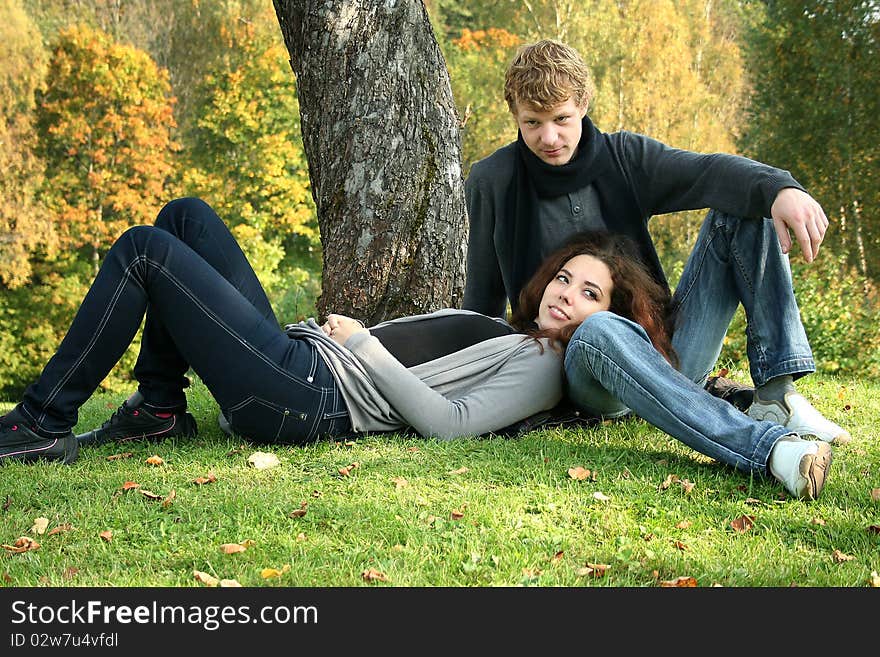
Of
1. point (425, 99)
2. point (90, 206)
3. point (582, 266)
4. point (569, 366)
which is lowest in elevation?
point (90, 206)

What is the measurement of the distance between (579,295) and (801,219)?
959 millimetres

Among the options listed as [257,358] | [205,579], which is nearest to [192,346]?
[257,358]

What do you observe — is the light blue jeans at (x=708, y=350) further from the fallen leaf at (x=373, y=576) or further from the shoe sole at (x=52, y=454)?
the shoe sole at (x=52, y=454)

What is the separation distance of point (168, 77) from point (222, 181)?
9.70ft

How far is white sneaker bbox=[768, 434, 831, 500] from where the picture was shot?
3230 mm

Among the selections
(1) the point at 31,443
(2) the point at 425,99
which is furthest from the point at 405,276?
(1) the point at 31,443

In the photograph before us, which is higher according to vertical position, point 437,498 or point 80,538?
point 437,498

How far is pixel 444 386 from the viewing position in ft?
13.1

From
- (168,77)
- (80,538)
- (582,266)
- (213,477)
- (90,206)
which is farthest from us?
(168,77)

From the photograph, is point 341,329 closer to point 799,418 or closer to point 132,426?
point 132,426

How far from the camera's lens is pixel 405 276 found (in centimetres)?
557

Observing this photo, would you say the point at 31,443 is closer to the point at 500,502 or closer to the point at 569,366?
the point at 500,502
